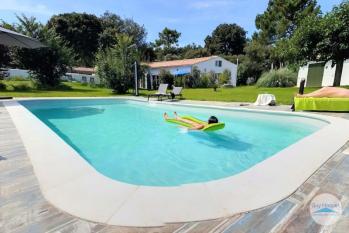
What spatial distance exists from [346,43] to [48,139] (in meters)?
16.1

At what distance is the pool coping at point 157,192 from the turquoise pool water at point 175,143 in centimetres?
135

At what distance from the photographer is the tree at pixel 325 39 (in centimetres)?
1312

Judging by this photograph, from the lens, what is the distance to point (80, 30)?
1614 inches

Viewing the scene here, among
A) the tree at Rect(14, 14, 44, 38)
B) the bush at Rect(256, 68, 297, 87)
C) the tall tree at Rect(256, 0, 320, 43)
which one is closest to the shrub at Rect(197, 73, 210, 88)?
the bush at Rect(256, 68, 297, 87)

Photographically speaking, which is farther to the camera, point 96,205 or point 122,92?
point 122,92

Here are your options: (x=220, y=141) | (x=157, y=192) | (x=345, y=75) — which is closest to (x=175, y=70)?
(x=345, y=75)

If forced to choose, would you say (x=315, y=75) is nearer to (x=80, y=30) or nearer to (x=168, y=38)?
(x=168, y=38)

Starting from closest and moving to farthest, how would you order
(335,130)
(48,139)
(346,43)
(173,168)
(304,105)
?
(48,139)
(173,168)
(335,130)
(304,105)
(346,43)

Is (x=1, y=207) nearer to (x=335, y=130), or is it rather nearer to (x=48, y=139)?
(x=48, y=139)

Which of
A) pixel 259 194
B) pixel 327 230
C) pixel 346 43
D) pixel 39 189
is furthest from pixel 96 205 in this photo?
pixel 346 43

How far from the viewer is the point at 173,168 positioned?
4.66 m

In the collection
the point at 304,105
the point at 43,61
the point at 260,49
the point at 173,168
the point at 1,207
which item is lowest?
the point at 173,168

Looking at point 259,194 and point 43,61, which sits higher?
point 43,61

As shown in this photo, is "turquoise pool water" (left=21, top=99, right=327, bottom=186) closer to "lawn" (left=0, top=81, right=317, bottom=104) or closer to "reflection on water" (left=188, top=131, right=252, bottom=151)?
"reflection on water" (left=188, top=131, right=252, bottom=151)
